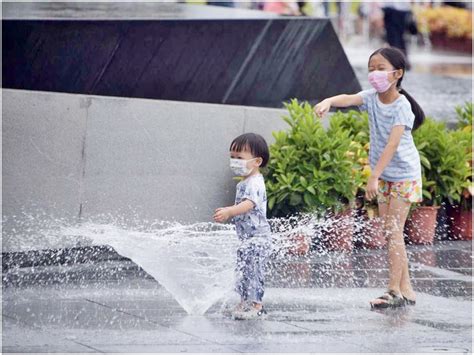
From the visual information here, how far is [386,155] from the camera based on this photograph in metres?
7.62

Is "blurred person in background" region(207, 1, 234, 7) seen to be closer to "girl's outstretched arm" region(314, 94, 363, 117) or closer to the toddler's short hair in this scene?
"girl's outstretched arm" region(314, 94, 363, 117)

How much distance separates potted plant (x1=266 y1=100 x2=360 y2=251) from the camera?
31.2ft

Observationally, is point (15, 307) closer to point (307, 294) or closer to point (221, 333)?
point (221, 333)

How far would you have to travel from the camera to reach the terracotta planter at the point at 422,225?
10.4m

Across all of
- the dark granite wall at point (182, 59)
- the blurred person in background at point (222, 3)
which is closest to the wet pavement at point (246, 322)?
the dark granite wall at point (182, 59)

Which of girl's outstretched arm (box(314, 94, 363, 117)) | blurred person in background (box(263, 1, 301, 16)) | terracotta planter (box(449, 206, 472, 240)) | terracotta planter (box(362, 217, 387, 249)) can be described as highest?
blurred person in background (box(263, 1, 301, 16))

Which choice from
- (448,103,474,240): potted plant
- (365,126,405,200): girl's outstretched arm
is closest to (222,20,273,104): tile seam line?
(448,103,474,240): potted plant

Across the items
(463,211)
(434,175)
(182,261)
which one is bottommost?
(182,261)

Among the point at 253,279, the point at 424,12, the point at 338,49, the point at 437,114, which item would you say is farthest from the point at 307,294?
the point at 424,12

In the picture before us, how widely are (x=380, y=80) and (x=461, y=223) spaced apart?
349 cm

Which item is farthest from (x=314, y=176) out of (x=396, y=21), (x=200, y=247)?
(x=396, y=21)

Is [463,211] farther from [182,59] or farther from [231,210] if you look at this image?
[231,210]

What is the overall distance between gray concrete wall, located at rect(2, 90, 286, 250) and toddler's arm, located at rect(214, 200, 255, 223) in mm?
2159

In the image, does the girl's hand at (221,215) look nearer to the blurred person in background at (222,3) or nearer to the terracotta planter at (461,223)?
the terracotta planter at (461,223)
